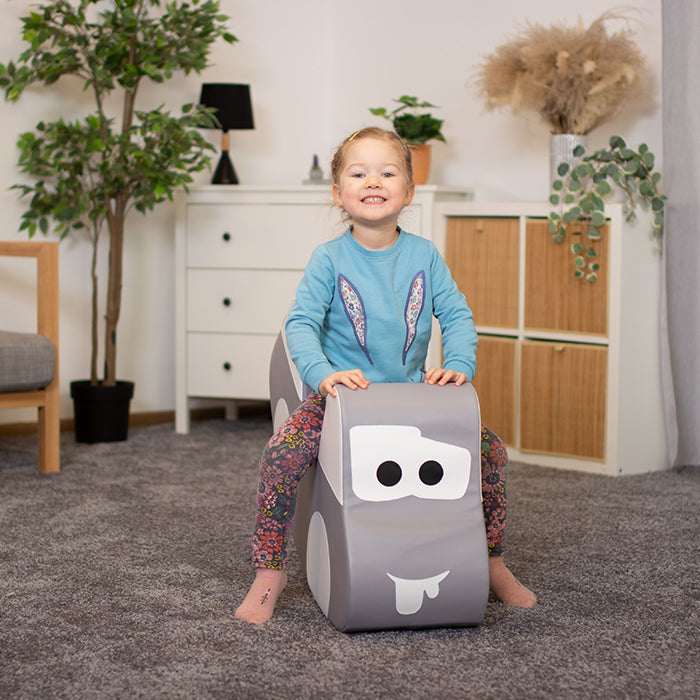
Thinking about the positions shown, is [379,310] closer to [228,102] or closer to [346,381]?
[346,381]

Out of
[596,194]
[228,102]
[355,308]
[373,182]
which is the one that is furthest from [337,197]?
[228,102]

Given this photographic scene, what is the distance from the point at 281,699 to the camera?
1.30 meters

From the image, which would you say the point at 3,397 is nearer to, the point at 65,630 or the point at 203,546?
the point at 203,546

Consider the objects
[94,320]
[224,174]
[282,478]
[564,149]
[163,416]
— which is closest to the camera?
[282,478]

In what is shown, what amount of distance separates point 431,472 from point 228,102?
2.13m

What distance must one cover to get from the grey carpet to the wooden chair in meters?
0.11

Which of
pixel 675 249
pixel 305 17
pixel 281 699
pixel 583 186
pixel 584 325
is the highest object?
pixel 305 17

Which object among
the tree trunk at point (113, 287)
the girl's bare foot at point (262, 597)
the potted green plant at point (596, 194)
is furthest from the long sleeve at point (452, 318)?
the tree trunk at point (113, 287)

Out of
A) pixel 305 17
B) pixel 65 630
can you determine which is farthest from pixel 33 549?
pixel 305 17

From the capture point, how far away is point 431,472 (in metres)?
1.52

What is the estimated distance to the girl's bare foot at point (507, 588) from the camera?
1.67 metres

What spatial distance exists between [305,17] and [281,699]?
3045mm

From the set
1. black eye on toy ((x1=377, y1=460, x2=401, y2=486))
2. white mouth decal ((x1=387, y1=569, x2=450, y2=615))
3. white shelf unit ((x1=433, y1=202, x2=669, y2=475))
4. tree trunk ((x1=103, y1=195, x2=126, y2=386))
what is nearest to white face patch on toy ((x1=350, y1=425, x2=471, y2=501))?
black eye on toy ((x1=377, y1=460, x2=401, y2=486))

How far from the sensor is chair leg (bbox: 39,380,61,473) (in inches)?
105
